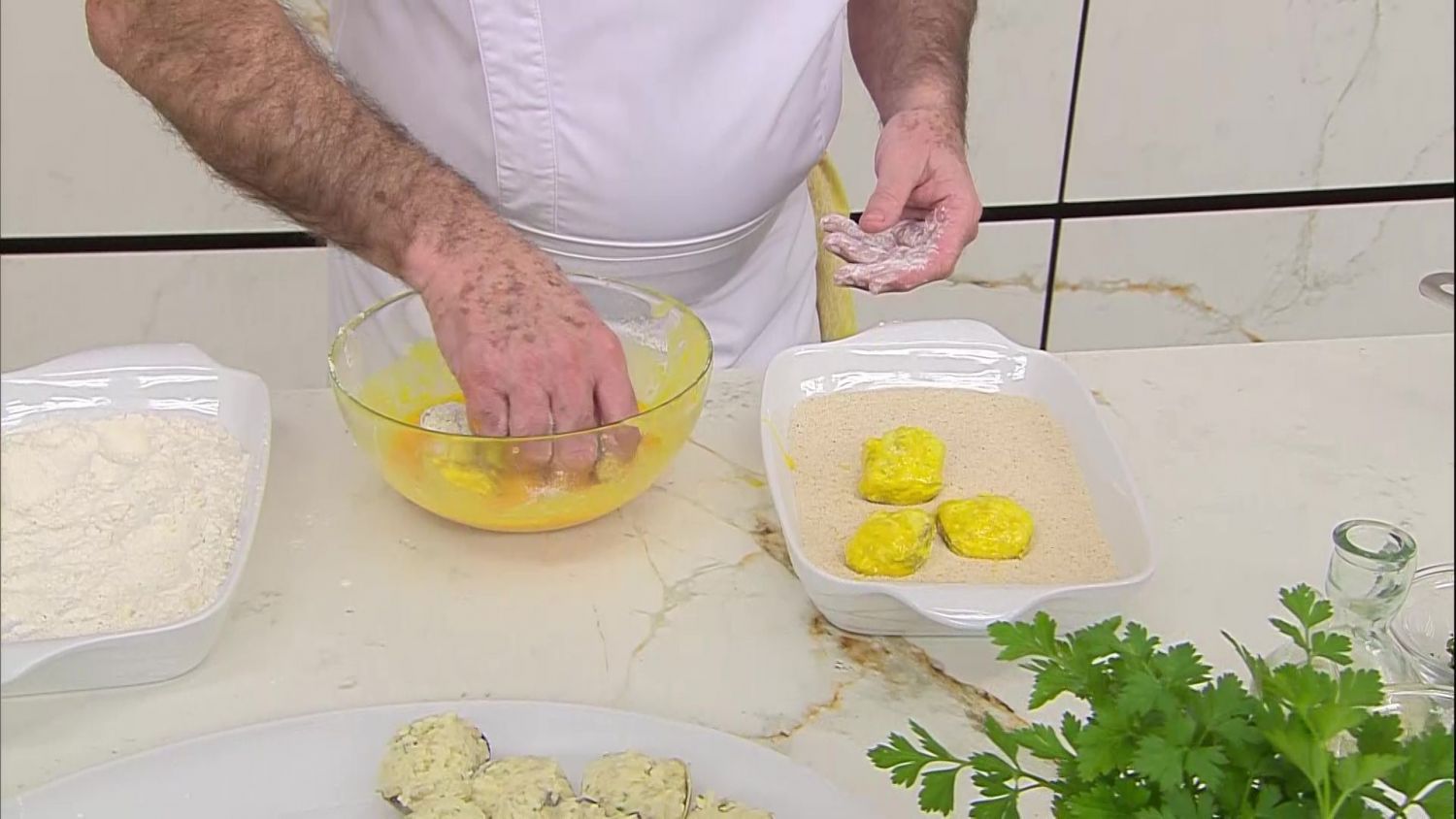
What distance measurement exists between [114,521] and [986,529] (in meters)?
0.46

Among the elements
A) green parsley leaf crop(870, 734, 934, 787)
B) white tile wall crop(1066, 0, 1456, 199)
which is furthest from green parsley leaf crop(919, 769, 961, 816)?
white tile wall crop(1066, 0, 1456, 199)

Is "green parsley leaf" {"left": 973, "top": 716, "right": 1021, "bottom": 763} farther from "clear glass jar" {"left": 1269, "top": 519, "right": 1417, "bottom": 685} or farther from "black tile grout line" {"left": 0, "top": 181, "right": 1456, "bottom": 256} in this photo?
"black tile grout line" {"left": 0, "top": 181, "right": 1456, "bottom": 256}

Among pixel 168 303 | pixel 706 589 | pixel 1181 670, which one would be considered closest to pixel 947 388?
pixel 706 589

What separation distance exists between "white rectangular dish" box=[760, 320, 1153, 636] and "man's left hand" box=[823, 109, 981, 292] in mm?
37

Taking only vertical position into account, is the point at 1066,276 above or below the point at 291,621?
below

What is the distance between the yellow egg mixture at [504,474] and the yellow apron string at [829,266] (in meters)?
0.42

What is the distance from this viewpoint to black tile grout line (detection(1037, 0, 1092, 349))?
1.70 metres

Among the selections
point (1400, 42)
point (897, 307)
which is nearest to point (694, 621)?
point (897, 307)

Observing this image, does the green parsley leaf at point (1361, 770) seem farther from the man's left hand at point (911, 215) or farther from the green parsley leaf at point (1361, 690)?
the man's left hand at point (911, 215)

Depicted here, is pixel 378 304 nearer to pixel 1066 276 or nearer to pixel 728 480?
pixel 728 480

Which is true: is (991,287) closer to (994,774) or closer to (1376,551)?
(1376,551)

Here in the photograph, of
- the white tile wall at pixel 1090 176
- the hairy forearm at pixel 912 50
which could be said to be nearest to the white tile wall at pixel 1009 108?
the white tile wall at pixel 1090 176

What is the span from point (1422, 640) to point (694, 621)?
355mm

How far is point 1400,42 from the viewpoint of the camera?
1.76 meters
